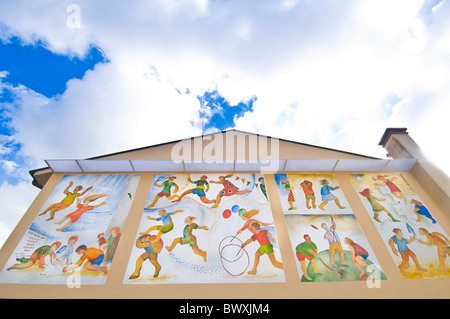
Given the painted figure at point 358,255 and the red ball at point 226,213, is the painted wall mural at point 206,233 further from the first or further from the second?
the painted figure at point 358,255

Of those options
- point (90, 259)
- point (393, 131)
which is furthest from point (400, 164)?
point (90, 259)

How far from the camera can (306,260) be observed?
5.55 metres

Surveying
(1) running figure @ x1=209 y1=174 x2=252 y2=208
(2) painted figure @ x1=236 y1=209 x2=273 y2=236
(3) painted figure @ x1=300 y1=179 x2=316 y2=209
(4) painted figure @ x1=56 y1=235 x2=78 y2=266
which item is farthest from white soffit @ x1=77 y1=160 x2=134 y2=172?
(3) painted figure @ x1=300 y1=179 x2=316 y2=209

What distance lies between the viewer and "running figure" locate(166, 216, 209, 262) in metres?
5.72

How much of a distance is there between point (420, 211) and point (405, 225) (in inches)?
33.4

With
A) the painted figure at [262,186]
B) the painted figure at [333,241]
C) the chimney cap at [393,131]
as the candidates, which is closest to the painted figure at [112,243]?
the painted figure at [262,186]

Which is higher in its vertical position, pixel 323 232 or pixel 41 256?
pixel 323 232

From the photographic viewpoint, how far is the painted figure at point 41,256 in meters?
5.37

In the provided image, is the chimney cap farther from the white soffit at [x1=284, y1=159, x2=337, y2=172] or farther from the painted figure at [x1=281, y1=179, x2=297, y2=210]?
the painted figure at [x1=281, y1=179, x2=297, y2=210]

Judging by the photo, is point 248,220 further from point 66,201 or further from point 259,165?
point 66,201

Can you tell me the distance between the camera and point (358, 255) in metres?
5.71

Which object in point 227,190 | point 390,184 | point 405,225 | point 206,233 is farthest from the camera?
point 390,184

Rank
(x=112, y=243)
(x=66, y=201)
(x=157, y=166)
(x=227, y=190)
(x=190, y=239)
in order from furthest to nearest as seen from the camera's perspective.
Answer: (x=157, y=166)
(x=227, y=190)
(x=66, y=201)
(x=190, y=239)
(x=112, y=243)
